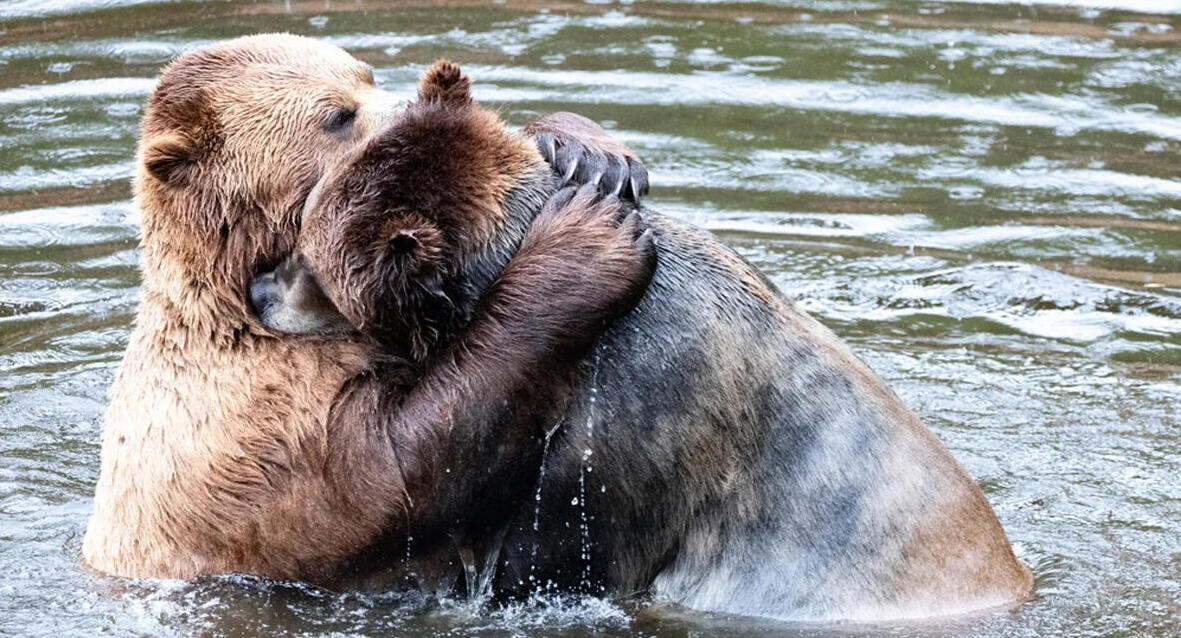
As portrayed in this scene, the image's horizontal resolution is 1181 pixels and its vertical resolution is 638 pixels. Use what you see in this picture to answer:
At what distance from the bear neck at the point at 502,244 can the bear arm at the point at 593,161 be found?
0.47 feet

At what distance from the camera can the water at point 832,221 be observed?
625 cm

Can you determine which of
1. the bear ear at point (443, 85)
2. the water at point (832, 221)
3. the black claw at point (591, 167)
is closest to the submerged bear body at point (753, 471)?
the water at point (832, 221)

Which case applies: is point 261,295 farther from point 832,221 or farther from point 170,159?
point 832,221

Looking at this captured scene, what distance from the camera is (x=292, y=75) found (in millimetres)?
5953

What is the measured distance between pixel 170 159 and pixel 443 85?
0.96 metres

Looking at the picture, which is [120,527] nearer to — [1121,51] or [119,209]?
[119,209]

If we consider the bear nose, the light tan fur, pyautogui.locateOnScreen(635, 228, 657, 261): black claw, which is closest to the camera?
pyautogui.locateOnScreen(635, 228, 657, 261): black claw

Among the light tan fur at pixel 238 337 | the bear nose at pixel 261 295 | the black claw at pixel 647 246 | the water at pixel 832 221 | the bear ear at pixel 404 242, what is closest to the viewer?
the bear ear at pixel 404 242

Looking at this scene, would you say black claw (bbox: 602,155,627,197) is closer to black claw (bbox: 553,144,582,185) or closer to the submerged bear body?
black claw (bbox: 553,144,582,185)

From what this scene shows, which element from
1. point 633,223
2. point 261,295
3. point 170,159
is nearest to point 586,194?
point 633,223

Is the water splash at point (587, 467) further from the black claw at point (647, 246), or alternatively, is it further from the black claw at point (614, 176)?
the black claw at point (614, 176)

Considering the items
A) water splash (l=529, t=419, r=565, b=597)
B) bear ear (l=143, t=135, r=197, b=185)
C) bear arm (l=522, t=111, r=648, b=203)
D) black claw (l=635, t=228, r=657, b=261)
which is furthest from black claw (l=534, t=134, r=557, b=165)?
bear ear (l=143, t=135, r=197, b=185)

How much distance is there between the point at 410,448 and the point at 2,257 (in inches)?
209

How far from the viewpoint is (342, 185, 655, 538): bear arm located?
18.1 feet
